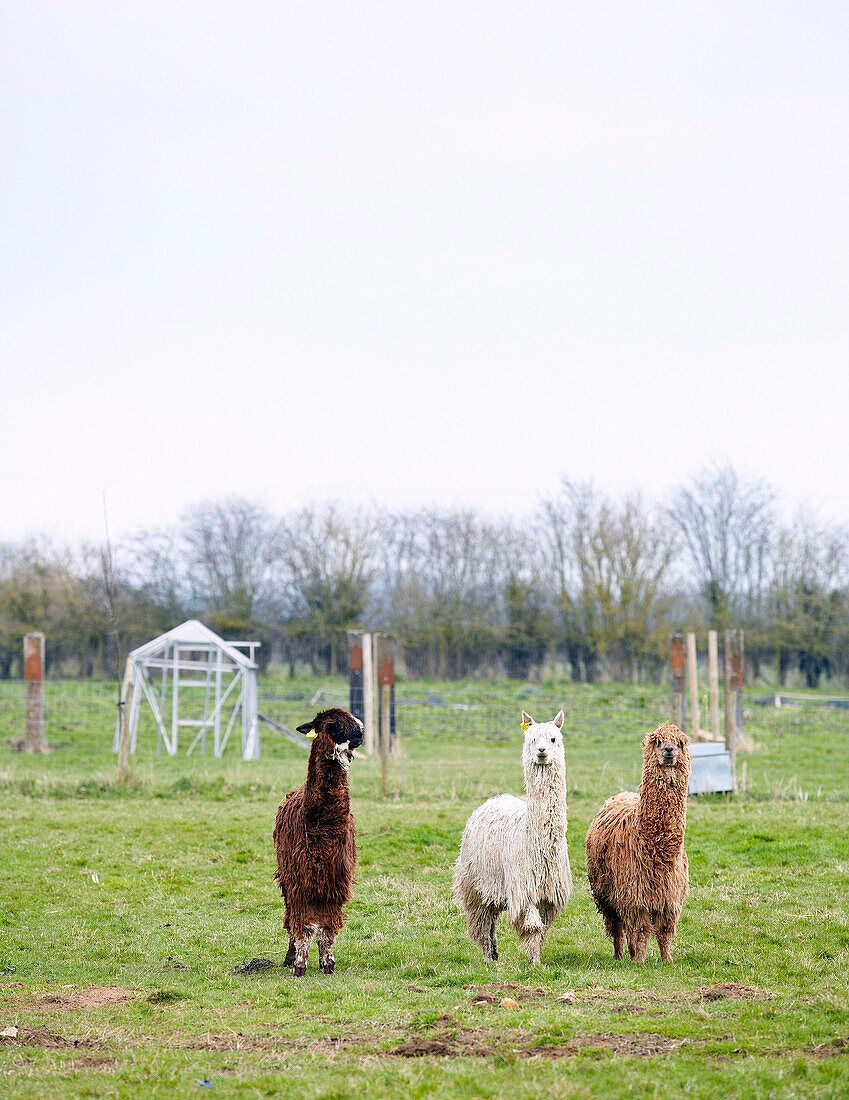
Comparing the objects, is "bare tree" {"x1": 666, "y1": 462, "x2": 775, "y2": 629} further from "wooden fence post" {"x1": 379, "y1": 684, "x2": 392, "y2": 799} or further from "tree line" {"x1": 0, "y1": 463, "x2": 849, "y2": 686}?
"wooden fence post" {"x1": 379, "y1": 684, "x2": 392, "y2": 799}

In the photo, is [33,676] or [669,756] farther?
[33,676]

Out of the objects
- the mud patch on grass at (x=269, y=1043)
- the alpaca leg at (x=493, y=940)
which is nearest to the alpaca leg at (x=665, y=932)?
the alpaca leg at (x=493, y=940)

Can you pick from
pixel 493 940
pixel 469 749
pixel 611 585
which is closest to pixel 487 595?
pixel 611 585

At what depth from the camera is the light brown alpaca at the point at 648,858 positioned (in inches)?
289

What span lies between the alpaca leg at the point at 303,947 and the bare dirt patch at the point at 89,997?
3.60ft

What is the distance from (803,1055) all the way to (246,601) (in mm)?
39837

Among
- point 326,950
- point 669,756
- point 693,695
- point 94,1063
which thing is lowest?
point 326,950

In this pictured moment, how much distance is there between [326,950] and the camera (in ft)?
24.0

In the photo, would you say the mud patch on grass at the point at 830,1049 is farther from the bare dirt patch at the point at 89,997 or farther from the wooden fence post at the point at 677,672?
the wooden fence post at the point at 677,672

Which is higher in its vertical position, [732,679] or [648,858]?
[732,679]

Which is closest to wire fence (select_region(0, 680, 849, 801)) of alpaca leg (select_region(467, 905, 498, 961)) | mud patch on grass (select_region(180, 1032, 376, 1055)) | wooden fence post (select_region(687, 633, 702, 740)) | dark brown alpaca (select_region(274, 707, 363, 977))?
wooden fence post (select_region(687, 633, 702, 740))

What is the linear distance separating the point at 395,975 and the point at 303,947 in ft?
2.25

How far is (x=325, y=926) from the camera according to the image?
739cm

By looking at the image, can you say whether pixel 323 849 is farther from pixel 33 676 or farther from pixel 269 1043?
pixel 33 676
